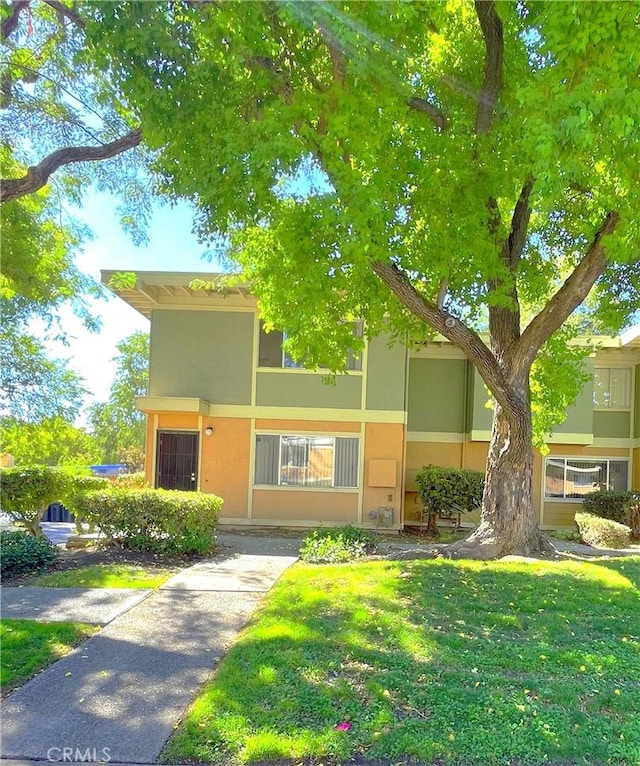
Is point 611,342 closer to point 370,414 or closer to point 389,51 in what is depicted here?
point 370,414

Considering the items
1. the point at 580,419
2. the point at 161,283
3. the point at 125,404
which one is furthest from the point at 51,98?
the point at 125,404

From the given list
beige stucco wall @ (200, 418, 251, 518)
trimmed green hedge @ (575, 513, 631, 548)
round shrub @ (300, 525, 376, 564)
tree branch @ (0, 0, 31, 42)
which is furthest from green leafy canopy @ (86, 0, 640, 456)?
trimmed green hedge @ (575, 513, 631, 548)

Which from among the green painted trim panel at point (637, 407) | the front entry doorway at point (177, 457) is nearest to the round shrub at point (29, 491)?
the front entry doorway at point (177, 457)

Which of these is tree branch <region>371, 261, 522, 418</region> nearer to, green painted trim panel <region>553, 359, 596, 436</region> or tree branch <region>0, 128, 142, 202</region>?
tree branch <region>0, 128, 142, 202</region>

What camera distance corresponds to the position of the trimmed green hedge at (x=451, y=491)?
14.2 meters

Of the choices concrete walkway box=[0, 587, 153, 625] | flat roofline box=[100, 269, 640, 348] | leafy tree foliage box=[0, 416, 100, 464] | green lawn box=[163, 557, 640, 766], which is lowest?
concrete walkway box=[0, 587, 153, 625]

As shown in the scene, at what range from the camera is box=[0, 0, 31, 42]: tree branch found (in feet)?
25.7

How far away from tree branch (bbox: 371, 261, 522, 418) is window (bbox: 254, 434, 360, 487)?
5.90m

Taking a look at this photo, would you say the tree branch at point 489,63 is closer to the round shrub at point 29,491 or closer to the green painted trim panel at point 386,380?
the green painted trim panel at point 386,380

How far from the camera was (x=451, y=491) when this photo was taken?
14172 mm

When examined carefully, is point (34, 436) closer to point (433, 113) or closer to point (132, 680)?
point (132, 680)

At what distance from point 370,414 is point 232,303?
4.40 metres

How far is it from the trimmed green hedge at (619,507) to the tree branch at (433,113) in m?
11.4

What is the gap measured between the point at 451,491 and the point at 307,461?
356 centimetres
